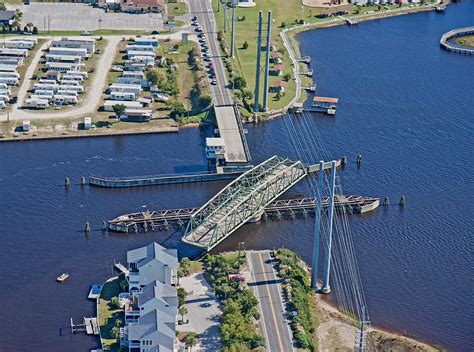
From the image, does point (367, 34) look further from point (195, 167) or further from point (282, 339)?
point (282, 339)

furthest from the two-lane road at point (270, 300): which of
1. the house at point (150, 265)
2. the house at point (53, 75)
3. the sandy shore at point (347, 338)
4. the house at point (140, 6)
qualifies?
the house at point (140, 6)

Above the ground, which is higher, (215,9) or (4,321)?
(215,9)

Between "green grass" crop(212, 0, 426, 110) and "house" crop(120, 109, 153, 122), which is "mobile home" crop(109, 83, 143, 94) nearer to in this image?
"house" crop(120, 109, 153, 122)

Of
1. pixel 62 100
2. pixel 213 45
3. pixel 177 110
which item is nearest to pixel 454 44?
pixel 213 45

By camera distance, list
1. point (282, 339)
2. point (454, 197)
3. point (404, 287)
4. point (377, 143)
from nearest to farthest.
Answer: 1. point (282, 339)
2. point (404, 287)
3. point (454, 197)
4. point (377, 143)

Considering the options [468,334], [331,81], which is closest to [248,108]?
[331,81]

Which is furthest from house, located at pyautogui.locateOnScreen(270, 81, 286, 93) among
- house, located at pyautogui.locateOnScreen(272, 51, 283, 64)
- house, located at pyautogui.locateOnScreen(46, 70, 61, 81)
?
house, located at pyautogui.locateOnScreen(46, 70, 61, 81)
